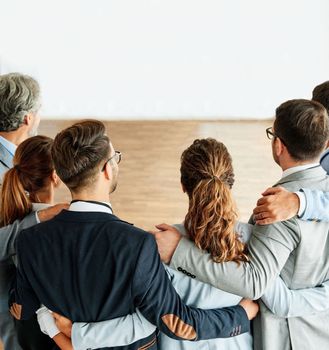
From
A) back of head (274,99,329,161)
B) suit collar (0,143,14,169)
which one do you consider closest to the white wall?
suit collar (0,143,14,169)

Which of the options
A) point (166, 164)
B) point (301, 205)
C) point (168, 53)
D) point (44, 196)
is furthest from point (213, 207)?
point (168, 53)

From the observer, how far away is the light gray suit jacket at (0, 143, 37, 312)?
140 centimetres

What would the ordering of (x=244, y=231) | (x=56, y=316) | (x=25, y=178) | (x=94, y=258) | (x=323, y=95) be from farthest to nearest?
(x=323, y=95)
(x=25, y=178)
(x=244, y=231)
(x=56, y=316)
(x=94, y=258)

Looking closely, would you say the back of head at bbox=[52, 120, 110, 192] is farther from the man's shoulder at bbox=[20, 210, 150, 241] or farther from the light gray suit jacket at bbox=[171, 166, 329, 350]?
the light gray suit jacket at bbox=[171, 166, 329, 350]

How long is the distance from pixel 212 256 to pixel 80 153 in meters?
0.44

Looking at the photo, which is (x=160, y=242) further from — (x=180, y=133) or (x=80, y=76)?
(x=80, y=76)

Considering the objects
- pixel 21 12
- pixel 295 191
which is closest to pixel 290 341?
pixel 295 191

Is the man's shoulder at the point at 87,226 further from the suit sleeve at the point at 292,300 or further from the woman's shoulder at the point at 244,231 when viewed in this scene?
the suit sleeve at the point at 292,300

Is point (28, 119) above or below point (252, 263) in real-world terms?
above

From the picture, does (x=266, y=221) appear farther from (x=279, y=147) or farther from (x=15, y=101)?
(x=15, y=101)

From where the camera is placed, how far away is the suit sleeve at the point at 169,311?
1.14 m

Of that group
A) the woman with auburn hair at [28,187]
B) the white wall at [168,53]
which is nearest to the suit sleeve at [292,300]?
the woman with auburn hair at [28,187]

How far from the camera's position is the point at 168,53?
608 cm

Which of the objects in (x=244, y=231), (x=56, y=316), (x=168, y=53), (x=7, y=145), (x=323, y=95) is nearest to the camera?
(x=56, y=316)
